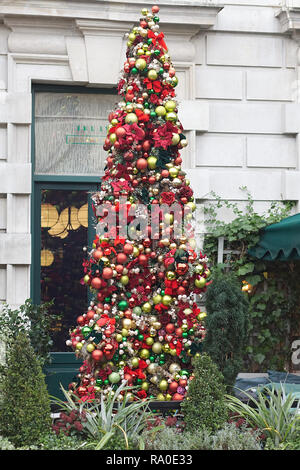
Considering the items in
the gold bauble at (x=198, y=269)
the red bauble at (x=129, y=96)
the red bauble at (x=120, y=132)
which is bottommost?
the gold bauble at (x=198, y=269)

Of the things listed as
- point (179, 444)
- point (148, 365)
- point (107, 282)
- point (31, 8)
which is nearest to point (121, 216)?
point (107, 282)

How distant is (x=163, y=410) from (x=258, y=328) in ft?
9.71

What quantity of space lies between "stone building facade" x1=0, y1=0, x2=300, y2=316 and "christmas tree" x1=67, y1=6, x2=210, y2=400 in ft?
5.61

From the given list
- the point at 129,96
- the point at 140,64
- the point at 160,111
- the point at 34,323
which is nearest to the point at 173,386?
the point at 34,323

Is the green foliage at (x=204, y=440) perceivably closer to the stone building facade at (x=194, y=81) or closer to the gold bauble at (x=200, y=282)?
the gold bauble at (x=200, y=282)

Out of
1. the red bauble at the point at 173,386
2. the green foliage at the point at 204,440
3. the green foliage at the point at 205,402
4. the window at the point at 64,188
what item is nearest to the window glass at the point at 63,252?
the window at the point at 64,188

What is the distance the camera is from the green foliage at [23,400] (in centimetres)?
531

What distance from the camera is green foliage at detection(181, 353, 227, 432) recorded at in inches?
220

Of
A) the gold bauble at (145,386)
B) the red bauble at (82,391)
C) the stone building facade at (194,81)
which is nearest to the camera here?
the red bauble at (82,391)

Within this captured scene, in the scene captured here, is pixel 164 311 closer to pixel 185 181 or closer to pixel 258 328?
pixel 185 181

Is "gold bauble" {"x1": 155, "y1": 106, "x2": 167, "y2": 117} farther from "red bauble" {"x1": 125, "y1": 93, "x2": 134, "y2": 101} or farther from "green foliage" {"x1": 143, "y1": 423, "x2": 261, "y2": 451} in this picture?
"green foliage" {"x1": 143, "y1": 423, "x2": 261, "y2": 451}

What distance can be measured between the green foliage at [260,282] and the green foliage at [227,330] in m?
1.88

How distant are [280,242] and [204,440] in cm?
326

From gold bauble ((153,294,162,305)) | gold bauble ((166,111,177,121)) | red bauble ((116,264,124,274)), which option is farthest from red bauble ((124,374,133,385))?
gold bauble ((166,111,177,121))
